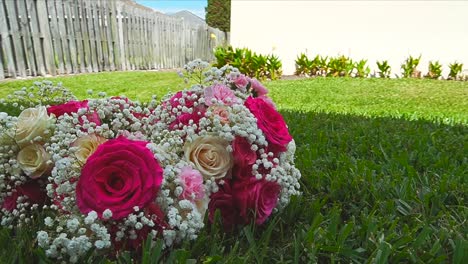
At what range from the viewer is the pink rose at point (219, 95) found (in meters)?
1.59

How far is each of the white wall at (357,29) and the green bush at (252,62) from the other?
0.78 m

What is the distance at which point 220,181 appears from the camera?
148 cm

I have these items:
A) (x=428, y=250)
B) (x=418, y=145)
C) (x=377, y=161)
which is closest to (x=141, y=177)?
(x=428, y=250)

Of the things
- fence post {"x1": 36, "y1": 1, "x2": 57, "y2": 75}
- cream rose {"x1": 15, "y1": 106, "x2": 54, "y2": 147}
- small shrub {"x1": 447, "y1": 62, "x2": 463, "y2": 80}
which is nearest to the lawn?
cream rose {"x1": 15, "y1": 106, "x2": 54, "y2": 147}

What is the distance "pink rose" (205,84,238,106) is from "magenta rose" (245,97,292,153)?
0.07 meters

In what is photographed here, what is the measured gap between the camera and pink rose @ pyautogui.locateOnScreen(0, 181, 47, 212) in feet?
5.11

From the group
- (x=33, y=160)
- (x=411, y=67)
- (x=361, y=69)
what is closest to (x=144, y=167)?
(x=33, y=160)

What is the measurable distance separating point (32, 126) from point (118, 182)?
1.56 ft

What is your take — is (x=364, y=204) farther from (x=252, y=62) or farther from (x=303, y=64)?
(x=303, y=64)

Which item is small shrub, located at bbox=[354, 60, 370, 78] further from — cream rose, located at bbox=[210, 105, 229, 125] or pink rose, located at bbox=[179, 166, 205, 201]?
pink rose, located at bbox=[179, 166, 205, 201]

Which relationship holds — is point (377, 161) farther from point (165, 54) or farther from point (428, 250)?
point (165, 54)

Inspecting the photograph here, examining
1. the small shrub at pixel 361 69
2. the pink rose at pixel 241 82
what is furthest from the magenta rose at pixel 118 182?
the small shrub at pixel 361 69

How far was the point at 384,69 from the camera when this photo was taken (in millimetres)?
9742

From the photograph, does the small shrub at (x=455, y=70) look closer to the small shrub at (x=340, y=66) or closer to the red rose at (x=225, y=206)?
the small shrub at (x=340, y=66)
